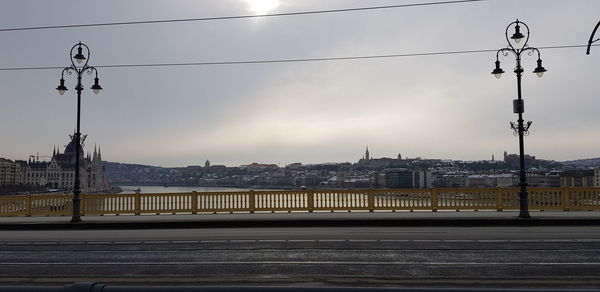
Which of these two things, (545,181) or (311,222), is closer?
(311,222)

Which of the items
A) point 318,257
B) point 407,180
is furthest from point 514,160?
point 318,257

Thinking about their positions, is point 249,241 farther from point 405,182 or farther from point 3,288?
point 405,182

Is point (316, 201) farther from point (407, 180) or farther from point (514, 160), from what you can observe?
point (514, 160)

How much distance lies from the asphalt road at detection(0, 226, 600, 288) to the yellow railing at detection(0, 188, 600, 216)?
4.54 m

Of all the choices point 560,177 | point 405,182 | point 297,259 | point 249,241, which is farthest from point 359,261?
point 560,177

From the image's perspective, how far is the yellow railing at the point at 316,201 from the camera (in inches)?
738

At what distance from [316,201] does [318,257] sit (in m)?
10.0

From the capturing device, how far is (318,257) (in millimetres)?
9320

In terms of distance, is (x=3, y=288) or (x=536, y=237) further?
(x=536, y=237)

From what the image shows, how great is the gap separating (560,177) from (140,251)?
278 ft

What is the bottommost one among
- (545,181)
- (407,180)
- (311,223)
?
(545,181)

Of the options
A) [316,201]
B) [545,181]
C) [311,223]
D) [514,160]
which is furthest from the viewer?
[514,160]

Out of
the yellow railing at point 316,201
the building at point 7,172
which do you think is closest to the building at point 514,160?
Result: the yellow railing at point 316,201

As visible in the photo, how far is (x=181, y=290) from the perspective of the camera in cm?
316
